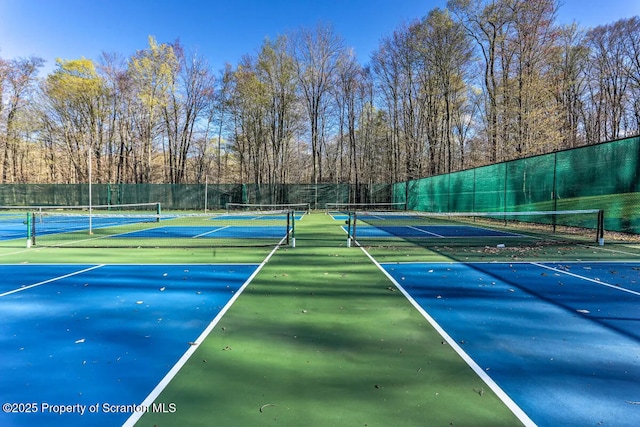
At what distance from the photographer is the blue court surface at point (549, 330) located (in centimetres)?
242

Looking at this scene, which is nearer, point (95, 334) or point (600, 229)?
point (95, 334)

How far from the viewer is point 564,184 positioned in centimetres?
1350

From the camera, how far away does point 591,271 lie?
6598mm

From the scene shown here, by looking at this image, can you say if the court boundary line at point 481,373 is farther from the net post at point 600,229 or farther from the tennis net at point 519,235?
the net post at point 600,229

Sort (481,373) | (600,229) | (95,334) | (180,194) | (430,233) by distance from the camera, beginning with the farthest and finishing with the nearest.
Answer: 1. (180,194)
2. (430,233)
3. (600,229)
4. (95,334)
5. (481,373)

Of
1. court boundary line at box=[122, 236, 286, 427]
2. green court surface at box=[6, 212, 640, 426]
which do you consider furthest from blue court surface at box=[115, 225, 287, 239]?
court boundary line at box=[122, 236, 286, 427]

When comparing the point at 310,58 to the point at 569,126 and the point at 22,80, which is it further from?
the point at 22,80

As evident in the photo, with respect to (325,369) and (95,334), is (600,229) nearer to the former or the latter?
(325,369)

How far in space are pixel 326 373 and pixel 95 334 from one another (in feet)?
8.21

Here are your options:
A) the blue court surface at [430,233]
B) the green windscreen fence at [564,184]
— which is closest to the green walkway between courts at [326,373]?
the blue court surface at [430,233]

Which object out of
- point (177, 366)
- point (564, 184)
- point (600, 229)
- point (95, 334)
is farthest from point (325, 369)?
point (564, 184)

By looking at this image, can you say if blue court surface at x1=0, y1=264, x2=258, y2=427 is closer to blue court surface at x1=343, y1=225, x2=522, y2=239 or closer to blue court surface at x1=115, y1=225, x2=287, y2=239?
blue court surface at x1=115, y1=225, x2=287, y2=239

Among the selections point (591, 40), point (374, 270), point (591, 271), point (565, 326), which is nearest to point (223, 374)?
point (565, 326)

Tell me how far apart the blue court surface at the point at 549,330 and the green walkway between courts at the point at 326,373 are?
28cm
